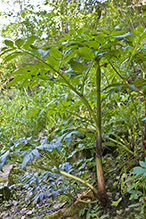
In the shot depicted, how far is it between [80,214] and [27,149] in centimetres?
50

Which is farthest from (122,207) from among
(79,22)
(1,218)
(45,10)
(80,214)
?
(45,10)

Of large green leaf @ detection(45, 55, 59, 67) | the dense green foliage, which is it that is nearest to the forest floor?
the dense green foliage

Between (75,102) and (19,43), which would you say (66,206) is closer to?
(75,102)

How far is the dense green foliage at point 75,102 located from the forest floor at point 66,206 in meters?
0.05

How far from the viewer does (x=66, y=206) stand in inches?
44.0

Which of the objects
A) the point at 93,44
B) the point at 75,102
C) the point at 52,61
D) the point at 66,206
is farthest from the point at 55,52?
the point at 66,206

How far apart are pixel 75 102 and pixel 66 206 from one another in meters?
0.62

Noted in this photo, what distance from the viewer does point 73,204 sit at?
1.09 meters

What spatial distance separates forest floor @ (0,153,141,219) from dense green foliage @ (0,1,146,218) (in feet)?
0.16

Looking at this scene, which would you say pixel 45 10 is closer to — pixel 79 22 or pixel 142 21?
pixel 79 22

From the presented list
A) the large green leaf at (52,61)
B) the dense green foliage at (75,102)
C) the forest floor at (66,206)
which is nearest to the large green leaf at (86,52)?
the dense green foliage at (75,102)

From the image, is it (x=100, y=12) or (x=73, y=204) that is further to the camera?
(x=100, y=12)

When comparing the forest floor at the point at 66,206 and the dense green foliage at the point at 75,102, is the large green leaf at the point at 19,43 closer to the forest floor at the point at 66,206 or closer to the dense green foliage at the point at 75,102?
the dense green foliage at the point at 75,102

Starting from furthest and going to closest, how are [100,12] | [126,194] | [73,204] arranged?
[100,12] → [73,204] → [126,194]
